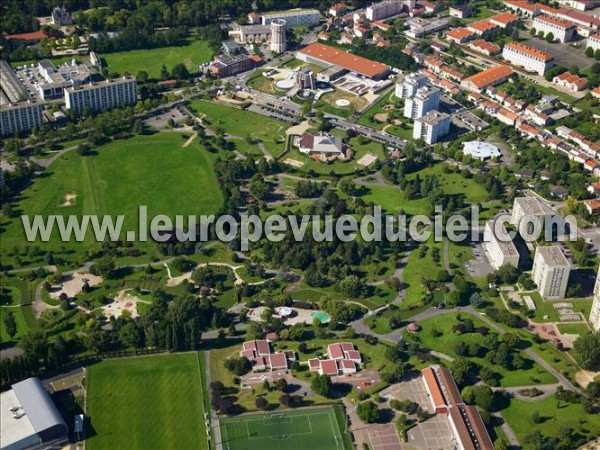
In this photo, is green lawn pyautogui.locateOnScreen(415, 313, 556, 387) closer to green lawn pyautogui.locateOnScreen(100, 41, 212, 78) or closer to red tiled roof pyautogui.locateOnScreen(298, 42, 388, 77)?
red tiled roof pyautogui.locateOnScreen(298, 42, 388, 77)

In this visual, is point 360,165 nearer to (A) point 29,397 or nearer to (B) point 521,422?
(B) point 521,422

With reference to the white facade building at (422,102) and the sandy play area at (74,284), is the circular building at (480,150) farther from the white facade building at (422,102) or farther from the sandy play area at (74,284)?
the sandy play area at (74,284)

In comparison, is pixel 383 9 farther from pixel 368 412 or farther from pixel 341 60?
pixel 368 412

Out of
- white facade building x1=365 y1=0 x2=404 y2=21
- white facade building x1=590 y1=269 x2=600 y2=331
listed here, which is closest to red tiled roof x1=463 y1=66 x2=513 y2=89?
white facade building x1=365 y1=0 x2=404 y2=21

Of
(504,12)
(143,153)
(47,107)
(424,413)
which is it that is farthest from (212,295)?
(504,12)

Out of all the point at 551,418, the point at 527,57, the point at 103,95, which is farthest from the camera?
the point at 527,57

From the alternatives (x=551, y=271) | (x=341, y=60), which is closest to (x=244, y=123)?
(x=341, y=60)
